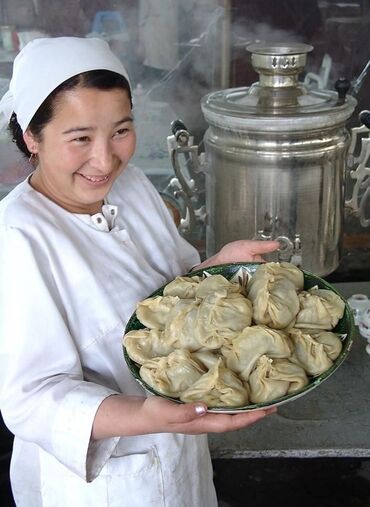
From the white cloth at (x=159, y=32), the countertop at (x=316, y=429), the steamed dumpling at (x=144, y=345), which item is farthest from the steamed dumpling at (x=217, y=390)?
the white cloth at (x=159, y=32)

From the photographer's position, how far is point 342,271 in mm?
3283

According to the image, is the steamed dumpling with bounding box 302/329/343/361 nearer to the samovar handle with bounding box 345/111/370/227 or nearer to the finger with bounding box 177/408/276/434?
the finger with bounding box 177/408/276/434

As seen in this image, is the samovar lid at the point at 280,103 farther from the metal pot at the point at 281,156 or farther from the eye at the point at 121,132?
the eye at the point at 121,132

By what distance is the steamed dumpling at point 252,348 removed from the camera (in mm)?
1331

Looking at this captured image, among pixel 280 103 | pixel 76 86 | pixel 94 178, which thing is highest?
pixel 76 86

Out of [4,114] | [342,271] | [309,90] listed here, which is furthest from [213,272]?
[342,271]

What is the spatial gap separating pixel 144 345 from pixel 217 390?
0.22 m

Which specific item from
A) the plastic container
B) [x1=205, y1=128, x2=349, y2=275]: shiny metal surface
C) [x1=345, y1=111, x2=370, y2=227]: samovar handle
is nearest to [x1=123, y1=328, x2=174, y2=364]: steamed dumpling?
[x1=205, y1=128, x2=349, y2=275]: shiny metal surface

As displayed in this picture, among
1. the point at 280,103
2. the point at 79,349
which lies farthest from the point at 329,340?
the point at 280,103

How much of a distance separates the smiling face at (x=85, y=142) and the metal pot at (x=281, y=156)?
34.3 inches

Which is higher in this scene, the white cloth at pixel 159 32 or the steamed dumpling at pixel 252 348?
the white cloth at pixel 159 32

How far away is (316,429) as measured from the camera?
2.02m

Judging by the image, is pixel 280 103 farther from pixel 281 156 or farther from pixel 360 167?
pixel 360 167

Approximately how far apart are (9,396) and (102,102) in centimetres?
62
